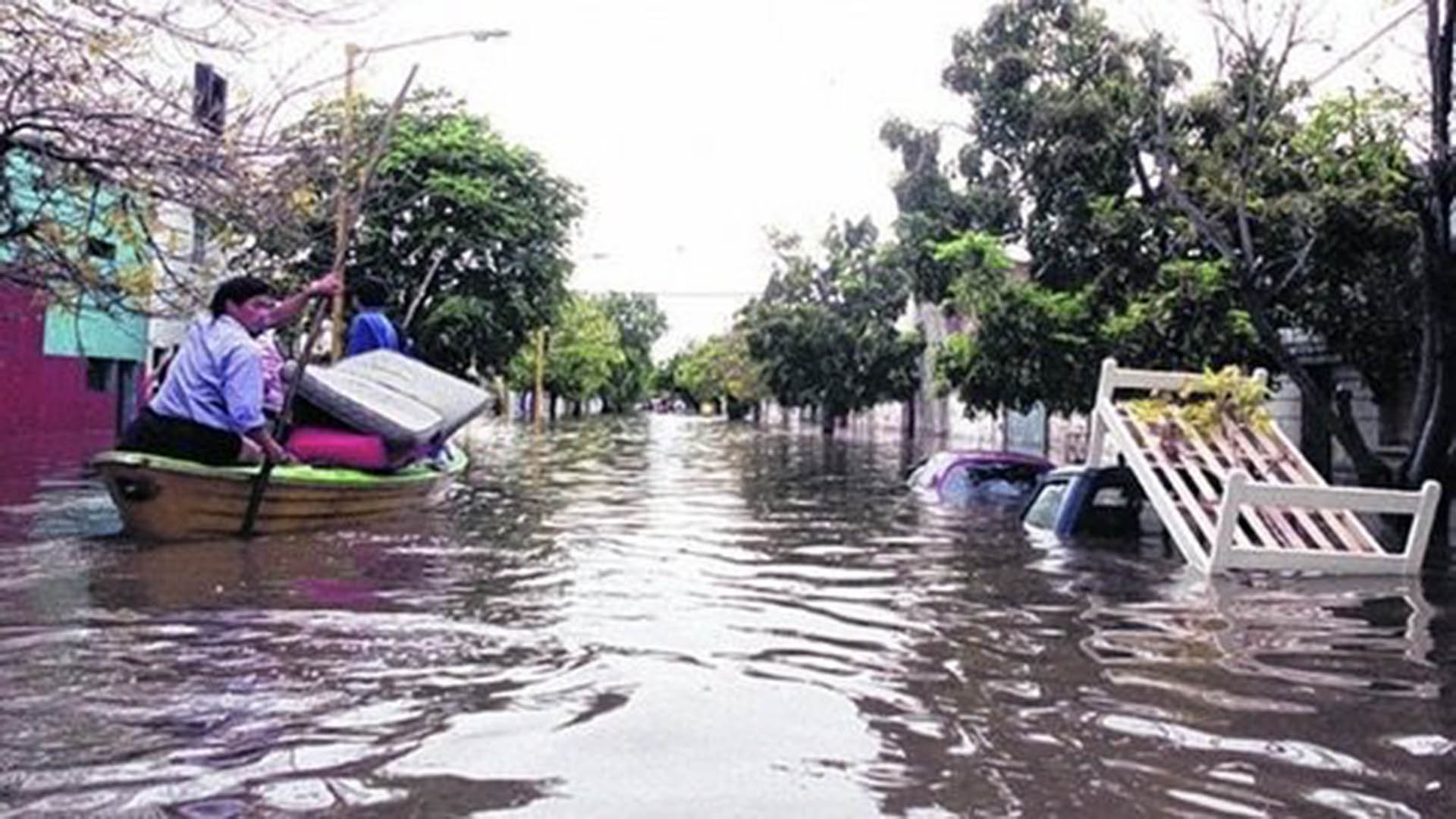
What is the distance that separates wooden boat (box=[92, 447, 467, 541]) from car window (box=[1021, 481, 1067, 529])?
5717 mm

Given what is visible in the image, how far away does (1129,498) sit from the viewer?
36.7 feet

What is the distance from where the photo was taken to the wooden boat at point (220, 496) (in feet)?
27.3

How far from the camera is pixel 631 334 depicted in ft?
358

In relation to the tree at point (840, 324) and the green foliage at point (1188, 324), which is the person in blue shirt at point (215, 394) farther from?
the tree at point (840, 324)

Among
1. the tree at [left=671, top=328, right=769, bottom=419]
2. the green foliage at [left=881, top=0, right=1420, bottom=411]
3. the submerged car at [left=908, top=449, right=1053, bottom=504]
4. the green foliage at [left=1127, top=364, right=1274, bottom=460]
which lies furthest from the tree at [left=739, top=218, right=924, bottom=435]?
the green foliage at [left=1127, top=364, right=1274, bottom=460]

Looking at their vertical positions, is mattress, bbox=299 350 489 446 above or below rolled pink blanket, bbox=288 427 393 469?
above

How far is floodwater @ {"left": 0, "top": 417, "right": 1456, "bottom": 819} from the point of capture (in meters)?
3.80

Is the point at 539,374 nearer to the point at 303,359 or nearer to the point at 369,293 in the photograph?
the point at 369,293

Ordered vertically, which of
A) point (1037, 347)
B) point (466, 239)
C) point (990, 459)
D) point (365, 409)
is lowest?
point (990, 459)

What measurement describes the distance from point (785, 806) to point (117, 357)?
3251 cm

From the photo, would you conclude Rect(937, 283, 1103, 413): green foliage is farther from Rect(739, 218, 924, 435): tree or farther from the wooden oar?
Rect(739, 218, 924, 435): tree

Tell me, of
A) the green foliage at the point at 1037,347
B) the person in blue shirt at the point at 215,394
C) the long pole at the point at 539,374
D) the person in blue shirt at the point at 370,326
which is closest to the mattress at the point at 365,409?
the person in blue shirt at the point at 215,394

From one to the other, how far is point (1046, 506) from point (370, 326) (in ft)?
22.1

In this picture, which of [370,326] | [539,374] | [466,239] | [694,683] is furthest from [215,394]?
[539,374]
